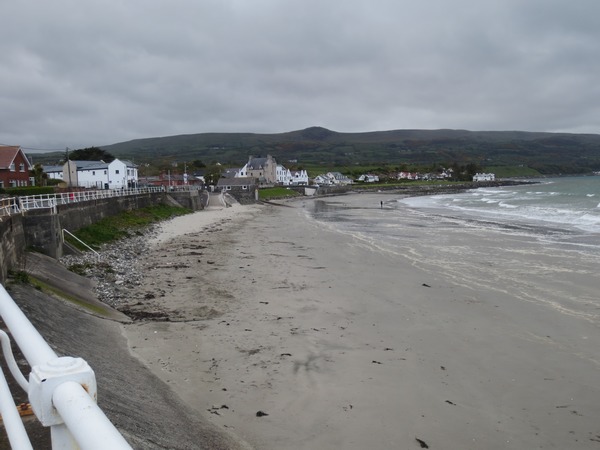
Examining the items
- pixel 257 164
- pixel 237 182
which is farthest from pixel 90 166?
pixel 257 164

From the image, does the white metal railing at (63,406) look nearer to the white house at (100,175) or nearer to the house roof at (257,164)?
the white house at (100,175)

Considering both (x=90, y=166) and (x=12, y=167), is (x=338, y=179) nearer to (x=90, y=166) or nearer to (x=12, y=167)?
(x=90, y=166)

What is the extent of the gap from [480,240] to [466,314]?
14.2 metres

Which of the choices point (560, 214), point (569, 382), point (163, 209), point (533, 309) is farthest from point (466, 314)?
point (163, 209)

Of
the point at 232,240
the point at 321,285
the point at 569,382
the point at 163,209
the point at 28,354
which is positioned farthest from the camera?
the point at 163,209

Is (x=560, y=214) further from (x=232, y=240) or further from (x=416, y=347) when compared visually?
(x=416, y=347)

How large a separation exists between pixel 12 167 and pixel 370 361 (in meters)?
47.1

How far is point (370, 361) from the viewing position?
359 inches

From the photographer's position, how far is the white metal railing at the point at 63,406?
123 cm

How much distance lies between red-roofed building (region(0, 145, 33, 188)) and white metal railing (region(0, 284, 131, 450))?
48.7 m

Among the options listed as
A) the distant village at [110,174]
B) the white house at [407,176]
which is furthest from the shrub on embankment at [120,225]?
the white house at [407,176]

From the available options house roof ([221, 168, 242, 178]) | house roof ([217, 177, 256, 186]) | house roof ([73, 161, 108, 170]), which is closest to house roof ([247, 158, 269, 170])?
house roof ([221, 168, 242, 178])

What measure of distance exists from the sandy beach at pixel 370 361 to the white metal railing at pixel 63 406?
17.9 ft

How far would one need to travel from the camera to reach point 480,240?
25047 millimetres
